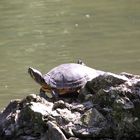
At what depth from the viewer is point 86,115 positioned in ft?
16.8

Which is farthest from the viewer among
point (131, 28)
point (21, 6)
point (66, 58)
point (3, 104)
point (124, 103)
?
point (21, 6)

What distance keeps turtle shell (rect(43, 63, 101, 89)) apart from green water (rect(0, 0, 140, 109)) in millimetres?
2369

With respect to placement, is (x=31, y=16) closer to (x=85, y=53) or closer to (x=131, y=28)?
(x=131, y=28)

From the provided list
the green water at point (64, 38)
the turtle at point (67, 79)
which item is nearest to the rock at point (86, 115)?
the turtle at point (67, 79)

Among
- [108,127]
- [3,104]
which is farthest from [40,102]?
[3,104]

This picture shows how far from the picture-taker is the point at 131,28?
42.0 ft

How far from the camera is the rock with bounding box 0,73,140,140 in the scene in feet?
16.4

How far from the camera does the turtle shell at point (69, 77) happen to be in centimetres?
591

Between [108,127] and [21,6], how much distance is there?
13.7 m

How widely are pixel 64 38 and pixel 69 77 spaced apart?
6782mm

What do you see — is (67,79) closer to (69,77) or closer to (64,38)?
(69,77)

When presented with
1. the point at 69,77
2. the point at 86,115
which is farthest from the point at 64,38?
the point at 86,115

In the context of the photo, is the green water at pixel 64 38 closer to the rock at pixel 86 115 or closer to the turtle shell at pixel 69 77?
the turtle shell at pixel 69 77

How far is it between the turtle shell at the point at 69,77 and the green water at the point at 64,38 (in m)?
2.37
